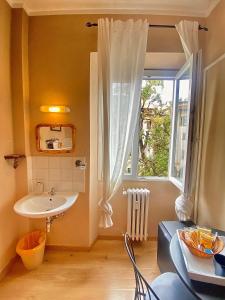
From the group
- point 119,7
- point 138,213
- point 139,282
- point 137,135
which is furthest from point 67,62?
point 139,282

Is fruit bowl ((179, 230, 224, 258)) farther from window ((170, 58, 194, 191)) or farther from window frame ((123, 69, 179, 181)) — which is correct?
window frame ((123, 69, 179, 181))

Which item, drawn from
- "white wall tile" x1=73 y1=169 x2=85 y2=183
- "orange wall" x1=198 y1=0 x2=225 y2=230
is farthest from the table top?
"white wall tile" x1=73 y1=169 x2=85 y2=183

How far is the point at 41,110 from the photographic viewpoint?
76.4 inches

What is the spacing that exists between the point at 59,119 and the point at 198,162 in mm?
1567

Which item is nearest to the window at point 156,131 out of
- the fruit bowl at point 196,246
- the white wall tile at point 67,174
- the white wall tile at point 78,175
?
the white wall tile at point 78,175

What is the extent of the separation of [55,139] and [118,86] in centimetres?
88

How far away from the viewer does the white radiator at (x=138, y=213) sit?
2.22m

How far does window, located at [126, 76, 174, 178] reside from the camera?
2.42 metres

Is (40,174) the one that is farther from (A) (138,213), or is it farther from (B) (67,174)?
(A) (138,213)

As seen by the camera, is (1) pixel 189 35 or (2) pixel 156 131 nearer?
(1) pixel 189 35

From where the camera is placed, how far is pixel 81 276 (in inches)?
71.4

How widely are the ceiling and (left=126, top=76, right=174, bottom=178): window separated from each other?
73cm

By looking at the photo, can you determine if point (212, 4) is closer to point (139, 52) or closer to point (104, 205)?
point (139, 52)

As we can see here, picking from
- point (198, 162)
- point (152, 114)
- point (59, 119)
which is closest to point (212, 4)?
point (152, 114)
